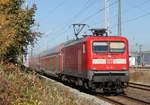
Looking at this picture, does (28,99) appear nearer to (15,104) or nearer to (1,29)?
(15,104)

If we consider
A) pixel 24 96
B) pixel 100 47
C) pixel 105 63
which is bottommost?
pixel 24 96

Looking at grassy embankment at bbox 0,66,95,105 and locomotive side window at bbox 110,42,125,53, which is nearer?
grassy embankment at bbox 0,66,95,105

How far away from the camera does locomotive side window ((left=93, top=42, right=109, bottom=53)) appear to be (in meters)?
15.6

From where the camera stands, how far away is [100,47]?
619 inches

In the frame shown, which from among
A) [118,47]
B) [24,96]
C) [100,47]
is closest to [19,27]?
[100,47]

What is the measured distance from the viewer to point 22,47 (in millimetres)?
18672

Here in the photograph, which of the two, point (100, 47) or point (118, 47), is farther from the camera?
point (118, 47)

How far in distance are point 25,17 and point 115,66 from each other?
5.88 metres

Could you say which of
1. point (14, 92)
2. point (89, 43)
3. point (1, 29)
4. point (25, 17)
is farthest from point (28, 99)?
point (25, 17)

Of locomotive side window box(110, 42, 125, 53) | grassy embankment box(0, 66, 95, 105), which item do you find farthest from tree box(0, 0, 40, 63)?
grassy embankment box(0, 66, 95, 105)

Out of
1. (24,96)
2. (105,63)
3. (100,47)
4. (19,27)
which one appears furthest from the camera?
(19,27)

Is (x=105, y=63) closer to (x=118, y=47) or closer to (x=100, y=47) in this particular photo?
(x=100, y=47)

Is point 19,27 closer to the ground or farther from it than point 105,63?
farther from it

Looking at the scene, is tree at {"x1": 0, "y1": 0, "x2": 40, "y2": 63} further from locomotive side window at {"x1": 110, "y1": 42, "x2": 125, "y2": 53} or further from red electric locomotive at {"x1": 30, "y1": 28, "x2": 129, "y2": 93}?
locomotive side window at {"x1": 110, "y1": 42, "x2": 125, "y2": 53}
